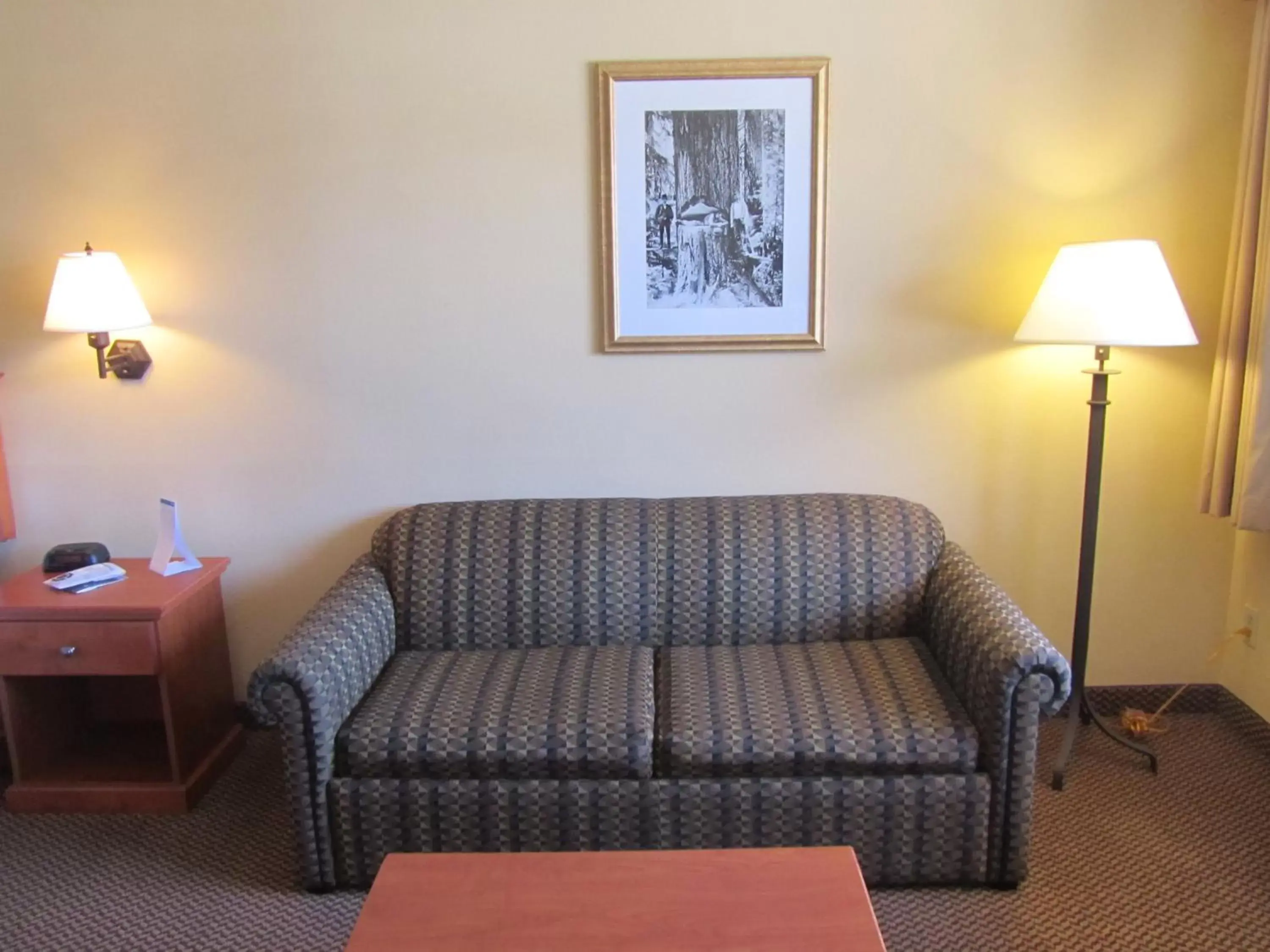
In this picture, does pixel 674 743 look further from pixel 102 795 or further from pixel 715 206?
pixel 102 795

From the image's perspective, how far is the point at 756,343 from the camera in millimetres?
2863

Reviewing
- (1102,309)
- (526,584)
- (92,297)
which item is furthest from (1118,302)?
(92,297)

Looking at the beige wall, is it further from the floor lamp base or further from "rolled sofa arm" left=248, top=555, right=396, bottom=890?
"rolled sofa arm" left=248, top=555, right=396, bottom=890

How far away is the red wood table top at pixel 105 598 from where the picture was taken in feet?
8.19

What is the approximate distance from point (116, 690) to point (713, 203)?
94.5 inches

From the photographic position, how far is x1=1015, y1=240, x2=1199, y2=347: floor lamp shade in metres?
2.40

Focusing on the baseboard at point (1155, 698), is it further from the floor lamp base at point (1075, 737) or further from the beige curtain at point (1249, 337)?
the beige curtain at point (1249, 337)

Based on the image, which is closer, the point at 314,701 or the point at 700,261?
the point at 314,701

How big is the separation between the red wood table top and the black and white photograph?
157cm

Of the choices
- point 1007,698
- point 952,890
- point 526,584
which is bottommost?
point 952,890

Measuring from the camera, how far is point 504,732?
87.4 inches

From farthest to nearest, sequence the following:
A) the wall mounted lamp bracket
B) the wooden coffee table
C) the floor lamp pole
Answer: the wall mounted lamp bracket
the floor lamp pole
the wooden coffee table

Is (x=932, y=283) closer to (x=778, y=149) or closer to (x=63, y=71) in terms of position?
(x=778, y=149)

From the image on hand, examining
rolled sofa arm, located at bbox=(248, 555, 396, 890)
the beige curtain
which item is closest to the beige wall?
the beige curtain
